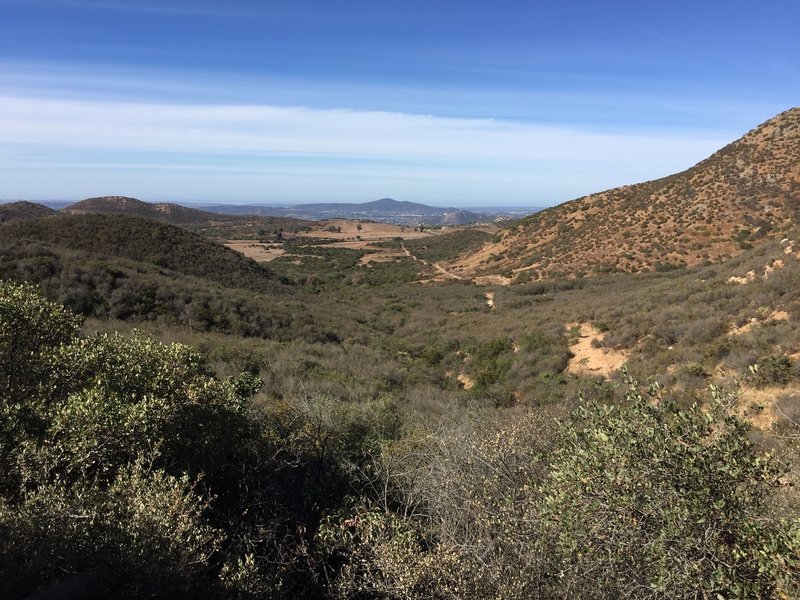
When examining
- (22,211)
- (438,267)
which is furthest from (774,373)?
(22,211)

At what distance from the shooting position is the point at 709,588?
3674 mm

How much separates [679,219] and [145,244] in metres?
43.4

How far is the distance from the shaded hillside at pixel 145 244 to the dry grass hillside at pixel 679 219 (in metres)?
22.1

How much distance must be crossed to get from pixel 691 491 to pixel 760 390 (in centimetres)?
887

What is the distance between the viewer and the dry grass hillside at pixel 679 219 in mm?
35406

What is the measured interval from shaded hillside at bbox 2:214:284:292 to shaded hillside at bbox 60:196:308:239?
175ft

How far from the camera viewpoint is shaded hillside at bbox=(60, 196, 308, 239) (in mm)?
99438

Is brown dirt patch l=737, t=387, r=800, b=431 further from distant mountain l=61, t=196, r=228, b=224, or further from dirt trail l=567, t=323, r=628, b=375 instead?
distant mountain l=61, t=196, r=228, b=224

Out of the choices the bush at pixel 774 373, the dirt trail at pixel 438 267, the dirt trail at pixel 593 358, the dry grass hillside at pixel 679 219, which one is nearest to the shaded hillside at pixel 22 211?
the dirt trail at pixel 438 267

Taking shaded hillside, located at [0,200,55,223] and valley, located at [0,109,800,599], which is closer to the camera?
valley, located at [0,109,800,599]

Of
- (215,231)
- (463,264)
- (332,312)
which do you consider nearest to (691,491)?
(332,312)

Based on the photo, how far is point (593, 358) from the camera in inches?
658

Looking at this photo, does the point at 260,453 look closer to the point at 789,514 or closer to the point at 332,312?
the point at 789,514

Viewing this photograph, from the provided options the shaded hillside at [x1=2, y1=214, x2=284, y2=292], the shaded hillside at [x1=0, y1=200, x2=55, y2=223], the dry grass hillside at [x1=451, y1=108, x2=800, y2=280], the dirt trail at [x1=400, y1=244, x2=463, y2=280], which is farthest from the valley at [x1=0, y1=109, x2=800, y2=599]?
the shaded hillside at [x1=0, y1=200, x2=55, y2=223]
